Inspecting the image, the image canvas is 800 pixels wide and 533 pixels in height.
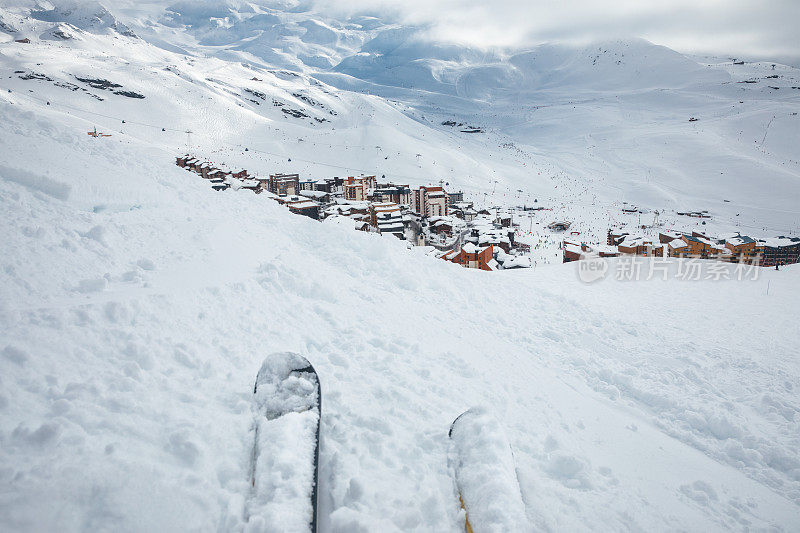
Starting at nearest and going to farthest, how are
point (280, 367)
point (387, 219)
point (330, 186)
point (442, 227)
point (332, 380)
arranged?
point (280, 367) < point (332, 380) < point (387, 219) < point (442, 227) < point (330, 186)

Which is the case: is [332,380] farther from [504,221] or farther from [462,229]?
[504,221]

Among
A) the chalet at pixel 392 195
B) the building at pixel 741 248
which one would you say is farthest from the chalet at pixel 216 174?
the building at pixel 741 248

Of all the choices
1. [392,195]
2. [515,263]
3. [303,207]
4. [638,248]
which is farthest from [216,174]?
[638,248]

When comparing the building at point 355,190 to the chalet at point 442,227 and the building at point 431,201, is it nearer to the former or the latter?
the building at point 431,201

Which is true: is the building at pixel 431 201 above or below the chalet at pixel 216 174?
below

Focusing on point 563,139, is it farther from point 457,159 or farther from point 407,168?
point 407,168

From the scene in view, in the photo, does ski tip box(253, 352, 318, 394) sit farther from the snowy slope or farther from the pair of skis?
the snowy slope
